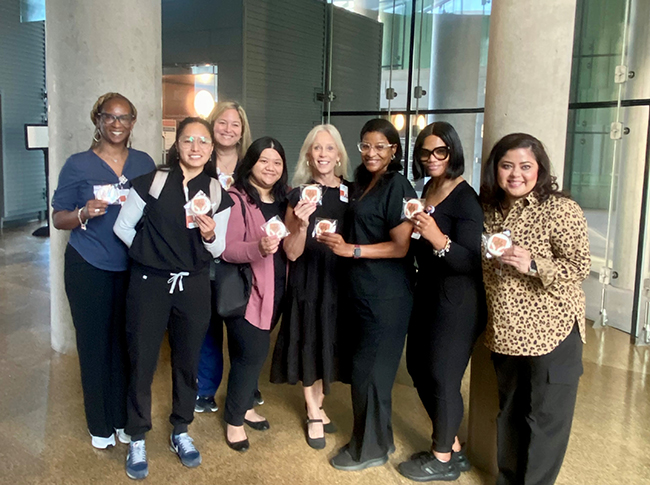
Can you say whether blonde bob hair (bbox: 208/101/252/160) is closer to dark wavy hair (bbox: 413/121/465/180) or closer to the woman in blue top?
the woman in blue top

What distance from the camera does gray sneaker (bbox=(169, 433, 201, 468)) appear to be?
342cm

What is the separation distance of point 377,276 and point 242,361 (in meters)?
1.00

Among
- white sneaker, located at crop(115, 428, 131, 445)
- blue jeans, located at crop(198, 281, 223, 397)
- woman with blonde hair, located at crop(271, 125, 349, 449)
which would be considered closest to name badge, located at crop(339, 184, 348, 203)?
woman with blonde hair, located at crop(271, 125, 349, 449)

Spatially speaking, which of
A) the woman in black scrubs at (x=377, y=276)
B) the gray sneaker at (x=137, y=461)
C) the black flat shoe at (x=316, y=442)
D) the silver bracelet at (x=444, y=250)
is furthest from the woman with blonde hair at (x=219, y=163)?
the silver bracelet at (x=444, y=250)

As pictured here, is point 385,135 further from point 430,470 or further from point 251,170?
point 430,470

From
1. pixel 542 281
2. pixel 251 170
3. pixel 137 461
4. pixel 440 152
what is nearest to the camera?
pixel 542 281

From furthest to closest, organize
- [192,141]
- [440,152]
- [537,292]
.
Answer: [192,141] < [440,152] < [537,292]

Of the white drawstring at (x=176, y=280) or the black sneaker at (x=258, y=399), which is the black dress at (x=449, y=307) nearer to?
the white drawstring at (x=176, y=280)

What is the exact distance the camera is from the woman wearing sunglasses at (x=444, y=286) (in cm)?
290

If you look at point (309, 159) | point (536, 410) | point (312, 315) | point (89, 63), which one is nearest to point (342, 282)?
point (312, 315)

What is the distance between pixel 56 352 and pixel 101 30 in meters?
2.77

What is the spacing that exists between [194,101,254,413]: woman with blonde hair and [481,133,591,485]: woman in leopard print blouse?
1.82 meters

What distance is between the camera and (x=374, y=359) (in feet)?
10.7

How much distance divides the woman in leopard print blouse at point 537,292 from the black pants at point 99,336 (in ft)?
6.84
